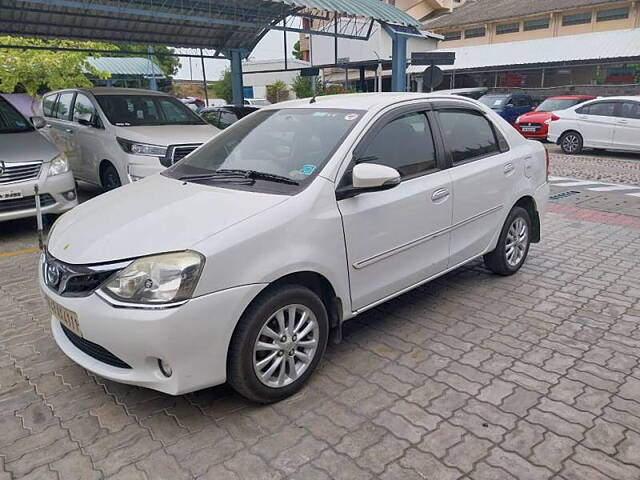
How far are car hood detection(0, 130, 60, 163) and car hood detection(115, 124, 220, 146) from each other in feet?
3.26

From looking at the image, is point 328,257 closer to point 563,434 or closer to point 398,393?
point 398,393

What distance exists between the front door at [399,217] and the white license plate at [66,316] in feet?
5.16

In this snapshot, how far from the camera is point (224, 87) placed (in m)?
44.8

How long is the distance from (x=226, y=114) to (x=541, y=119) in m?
10.6

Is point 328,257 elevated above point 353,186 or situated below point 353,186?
below

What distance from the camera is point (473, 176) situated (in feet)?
13.3

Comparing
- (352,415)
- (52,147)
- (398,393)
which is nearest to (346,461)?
(352,415)

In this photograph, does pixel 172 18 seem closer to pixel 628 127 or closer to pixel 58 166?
pixel 58 166

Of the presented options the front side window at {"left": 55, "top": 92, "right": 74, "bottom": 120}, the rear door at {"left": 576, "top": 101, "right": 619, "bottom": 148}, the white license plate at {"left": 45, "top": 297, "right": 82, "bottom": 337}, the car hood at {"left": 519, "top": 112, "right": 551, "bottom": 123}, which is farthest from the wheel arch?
the car hood at {"left": 519, "top": 112, "right": 551, "bottom": 123}

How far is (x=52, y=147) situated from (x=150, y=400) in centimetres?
475

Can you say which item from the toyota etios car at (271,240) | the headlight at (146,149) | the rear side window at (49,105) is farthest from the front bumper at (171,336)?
the rear side window at (49,105)

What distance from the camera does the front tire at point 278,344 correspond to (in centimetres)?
266

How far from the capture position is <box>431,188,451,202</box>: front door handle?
3682 mm

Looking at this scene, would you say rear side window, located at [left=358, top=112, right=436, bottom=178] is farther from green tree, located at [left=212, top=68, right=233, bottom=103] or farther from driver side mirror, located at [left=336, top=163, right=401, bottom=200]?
green tree, located at [left=212, top=68, right=233, bottom=103]
